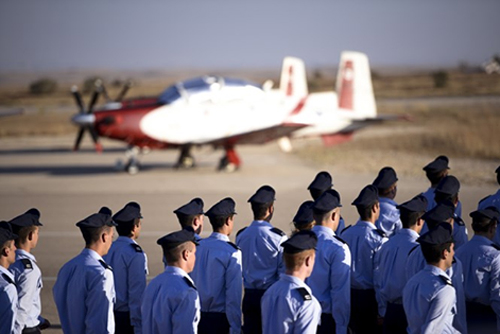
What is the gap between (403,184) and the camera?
20.3 metres

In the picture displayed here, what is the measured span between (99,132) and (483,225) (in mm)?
17475

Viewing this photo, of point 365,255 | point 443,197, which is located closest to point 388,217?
point 443,197

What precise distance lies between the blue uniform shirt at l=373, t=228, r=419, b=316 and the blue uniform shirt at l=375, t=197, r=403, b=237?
1.37 meters

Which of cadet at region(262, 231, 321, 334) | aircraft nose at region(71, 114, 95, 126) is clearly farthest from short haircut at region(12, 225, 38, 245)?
aircraft nose at region(71, 114, 95, 126)

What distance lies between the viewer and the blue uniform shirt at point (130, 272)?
Result: 22.2ft

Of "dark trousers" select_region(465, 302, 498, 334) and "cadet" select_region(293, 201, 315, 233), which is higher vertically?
"cadet" select_region(293, 201, 315, 233)

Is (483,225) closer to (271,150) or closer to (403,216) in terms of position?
(403,216)

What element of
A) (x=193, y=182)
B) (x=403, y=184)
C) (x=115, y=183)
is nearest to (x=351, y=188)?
(x=403, y=184)

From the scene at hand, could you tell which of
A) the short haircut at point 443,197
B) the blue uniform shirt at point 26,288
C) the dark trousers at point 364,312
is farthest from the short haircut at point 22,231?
the short haircut at point 443,197

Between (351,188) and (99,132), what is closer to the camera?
(351,188)

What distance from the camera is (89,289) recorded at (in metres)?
5.98

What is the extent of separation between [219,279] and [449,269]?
192 cm

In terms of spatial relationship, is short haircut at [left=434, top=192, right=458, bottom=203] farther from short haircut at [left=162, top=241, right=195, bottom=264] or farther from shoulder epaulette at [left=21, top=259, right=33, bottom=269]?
shoulder epaulette at [left=21, top=259, right=33, bottom=269]

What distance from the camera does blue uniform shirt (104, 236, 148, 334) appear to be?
267 inches
